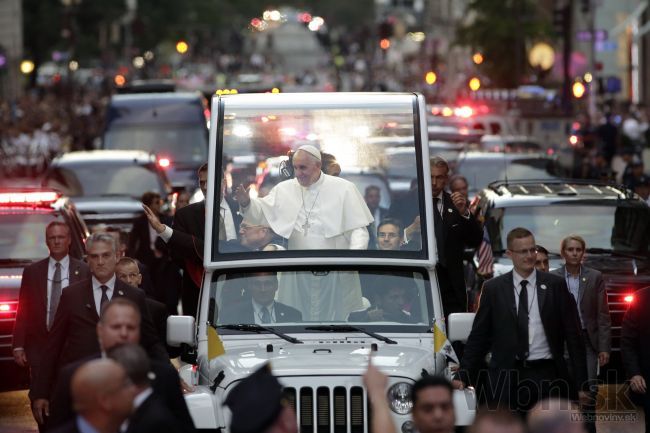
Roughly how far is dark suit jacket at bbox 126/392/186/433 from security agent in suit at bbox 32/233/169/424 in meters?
3.03

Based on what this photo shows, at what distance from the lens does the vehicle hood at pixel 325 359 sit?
9703 millimetres

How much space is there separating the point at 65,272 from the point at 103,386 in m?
5.47

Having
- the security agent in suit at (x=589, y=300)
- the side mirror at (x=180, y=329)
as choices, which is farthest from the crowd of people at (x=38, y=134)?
the side mirror at (x=180, y=329)

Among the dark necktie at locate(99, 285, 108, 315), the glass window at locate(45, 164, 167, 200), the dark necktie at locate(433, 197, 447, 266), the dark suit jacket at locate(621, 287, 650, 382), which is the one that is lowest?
the dark suit jacket at locate(621, 287, 650, 382)

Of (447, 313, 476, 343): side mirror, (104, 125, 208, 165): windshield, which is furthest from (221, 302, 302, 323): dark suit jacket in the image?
(104, 125, 208, 165): windshield

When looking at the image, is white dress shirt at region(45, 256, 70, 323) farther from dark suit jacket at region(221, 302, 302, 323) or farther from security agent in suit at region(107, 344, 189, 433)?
security agent in suit at region(107, 344, 189, 433)

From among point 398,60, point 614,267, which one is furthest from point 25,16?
point 614,267

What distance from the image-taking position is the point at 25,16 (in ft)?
273

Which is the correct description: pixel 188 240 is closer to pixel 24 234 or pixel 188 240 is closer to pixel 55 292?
pixel 55 292

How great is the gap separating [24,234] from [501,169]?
34.1ft

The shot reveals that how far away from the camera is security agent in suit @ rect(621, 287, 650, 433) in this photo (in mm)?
10594

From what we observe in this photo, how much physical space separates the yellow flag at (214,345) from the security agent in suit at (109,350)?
220 cm

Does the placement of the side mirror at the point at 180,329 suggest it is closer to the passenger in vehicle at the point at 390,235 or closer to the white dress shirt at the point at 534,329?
the passenger in vehicle at the point at 390,235

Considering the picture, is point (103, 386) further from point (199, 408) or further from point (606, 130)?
point (606, 130)
